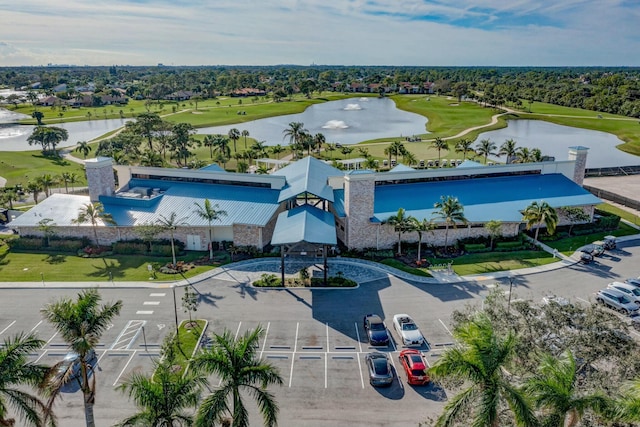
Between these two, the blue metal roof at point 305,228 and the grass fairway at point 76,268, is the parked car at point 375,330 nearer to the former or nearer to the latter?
the blue metal roof at point 305,228

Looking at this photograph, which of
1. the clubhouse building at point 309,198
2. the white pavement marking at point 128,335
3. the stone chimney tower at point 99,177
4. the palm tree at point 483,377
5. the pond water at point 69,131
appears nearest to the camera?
the palm tree at point 483,377

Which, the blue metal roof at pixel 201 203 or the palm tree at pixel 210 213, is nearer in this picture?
the palm tree at pixel 210 213

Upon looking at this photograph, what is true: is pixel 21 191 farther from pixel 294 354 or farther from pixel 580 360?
pixel 580 360

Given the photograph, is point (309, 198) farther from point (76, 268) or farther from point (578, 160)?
point (578, 160)

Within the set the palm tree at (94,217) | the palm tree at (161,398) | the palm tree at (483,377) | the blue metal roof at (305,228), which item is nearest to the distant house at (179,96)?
the palm tree at (94,217)

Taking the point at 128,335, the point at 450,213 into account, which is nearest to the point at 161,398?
the point at 128,335

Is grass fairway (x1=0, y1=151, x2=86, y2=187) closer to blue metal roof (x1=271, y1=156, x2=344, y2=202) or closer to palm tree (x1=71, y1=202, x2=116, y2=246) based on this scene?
palm tree (x1=71, y1=202, x2=116, y2=246)

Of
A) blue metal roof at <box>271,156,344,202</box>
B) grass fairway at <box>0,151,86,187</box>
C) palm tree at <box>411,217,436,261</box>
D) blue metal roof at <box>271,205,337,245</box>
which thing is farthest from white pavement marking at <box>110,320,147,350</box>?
grass fairway at <box>0,151,86,187</box>
